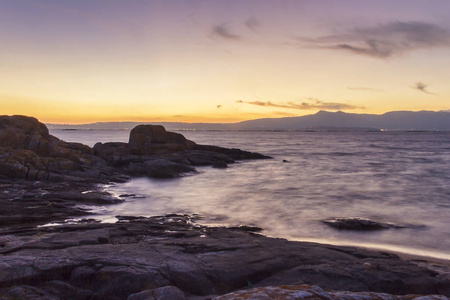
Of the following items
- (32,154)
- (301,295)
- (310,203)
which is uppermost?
(301,295)

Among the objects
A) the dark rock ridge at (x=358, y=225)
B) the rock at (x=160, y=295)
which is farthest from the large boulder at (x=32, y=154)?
the rock at (x=160, y=295)

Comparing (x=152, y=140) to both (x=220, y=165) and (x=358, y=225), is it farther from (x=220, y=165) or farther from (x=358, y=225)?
(x=358, y=225)

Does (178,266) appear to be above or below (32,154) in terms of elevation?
below

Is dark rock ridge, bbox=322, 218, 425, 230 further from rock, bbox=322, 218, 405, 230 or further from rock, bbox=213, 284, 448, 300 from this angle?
rock, bbox=213, 284, 448, 300

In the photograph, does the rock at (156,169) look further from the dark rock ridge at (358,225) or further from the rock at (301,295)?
the rock at (301,295)

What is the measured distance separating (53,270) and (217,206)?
42.0ft

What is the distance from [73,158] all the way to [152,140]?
18140 millimetres

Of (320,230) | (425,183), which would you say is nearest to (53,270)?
(320,230)

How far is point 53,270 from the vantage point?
6.24 m

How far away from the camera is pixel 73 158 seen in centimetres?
2461

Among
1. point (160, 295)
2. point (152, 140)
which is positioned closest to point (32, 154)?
point (152, 140)

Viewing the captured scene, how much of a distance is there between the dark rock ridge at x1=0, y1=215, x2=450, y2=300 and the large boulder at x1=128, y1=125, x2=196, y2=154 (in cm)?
2746

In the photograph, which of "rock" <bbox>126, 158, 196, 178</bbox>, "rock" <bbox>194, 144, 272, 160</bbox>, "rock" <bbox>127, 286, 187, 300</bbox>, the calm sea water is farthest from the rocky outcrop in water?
"rock" <bbox>194, 144, 272, 160</bbox>

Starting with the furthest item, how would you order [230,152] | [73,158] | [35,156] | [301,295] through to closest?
[230,152]
[73,158]
[35,156]
[301,295]
